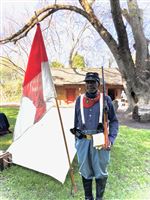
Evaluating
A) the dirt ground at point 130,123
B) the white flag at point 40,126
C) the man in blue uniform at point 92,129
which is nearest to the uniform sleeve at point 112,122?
the man in blue uniform at point 92,129

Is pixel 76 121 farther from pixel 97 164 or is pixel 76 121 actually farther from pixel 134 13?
pixel 134 13

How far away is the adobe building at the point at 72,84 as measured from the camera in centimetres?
2162

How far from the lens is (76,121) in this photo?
343cm

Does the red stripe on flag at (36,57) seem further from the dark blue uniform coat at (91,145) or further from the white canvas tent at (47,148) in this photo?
the white canvas tent at (47,148)

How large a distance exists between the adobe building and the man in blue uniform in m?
17.9

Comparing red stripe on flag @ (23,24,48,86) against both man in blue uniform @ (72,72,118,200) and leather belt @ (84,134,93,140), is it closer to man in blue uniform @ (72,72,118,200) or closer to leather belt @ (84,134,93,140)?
man in blue uniform @ (72,72,118,200)

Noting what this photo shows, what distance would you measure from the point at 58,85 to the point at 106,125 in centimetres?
1854

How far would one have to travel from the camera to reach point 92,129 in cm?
326

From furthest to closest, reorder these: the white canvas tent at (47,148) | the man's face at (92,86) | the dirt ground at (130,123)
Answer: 1. the dirt ground at (130,123)
2. the white canvas tent at (47,148)
3. the man's face at (92,86)

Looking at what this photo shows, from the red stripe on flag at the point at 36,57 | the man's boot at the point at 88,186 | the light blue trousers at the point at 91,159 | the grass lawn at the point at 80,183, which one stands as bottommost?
the grass lawn at the point at 80,183

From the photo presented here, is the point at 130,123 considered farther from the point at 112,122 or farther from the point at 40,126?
the point at 112,122

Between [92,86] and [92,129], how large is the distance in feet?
1.58

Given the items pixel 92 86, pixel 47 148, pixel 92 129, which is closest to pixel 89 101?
pixel 92 86

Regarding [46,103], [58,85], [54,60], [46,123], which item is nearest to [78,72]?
[58,85]
